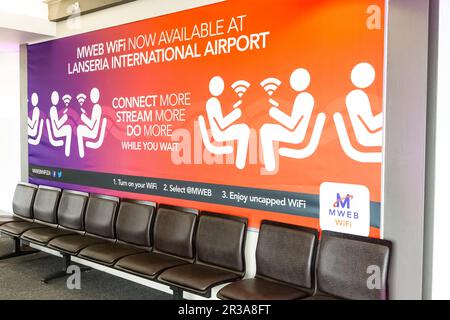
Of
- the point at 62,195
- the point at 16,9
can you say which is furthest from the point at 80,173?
the point at 16,9

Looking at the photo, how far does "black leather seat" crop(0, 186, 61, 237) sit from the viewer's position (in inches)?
192

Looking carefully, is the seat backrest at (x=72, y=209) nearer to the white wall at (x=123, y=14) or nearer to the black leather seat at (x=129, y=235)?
the black leather seat at (x=129, y=235)

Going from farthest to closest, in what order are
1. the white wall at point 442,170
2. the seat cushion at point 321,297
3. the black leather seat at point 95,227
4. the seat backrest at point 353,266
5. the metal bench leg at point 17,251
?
1. the metal bench leg at point 17,251
2. the black leather seat at point 95,227
3. the seat cushion at point 321,297
4. the seat backrest at point 353,266
5. the white wall at point 442,170

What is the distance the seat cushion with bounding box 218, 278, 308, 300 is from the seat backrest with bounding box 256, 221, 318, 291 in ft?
0.28

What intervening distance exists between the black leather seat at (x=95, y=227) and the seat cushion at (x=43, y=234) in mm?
110

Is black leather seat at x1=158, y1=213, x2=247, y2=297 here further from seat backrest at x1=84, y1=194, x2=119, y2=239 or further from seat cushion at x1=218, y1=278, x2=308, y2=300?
seat backrest at x1=84, y1=194, x2=119, y2=239

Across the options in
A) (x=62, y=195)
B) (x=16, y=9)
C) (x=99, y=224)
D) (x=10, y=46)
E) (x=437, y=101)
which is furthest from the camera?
(x=10, y=46)

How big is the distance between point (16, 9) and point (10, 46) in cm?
67

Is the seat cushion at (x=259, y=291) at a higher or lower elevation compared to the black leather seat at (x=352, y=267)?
lower

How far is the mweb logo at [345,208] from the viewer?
287cm

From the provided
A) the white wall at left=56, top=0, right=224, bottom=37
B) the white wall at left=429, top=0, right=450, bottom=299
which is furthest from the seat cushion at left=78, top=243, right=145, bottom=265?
the white wall at left=429, top=0, right=450, bottom=299

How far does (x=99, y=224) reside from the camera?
14.5 ft

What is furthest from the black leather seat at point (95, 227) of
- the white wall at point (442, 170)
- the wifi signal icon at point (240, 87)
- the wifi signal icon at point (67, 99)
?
the white wall at point (442, 170)

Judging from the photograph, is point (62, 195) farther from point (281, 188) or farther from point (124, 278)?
point (281, 188)
